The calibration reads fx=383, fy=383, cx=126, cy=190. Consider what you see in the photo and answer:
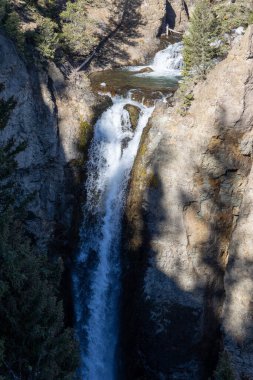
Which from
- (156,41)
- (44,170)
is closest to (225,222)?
(44,170)

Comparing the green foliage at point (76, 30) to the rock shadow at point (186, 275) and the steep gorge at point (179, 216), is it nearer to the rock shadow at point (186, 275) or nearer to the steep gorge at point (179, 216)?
the steep gorge at point (179, 216)

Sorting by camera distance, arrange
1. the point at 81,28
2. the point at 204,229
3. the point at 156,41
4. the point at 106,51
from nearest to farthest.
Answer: the point at 204,229 < the point at 81,28 < the point at 106,51 < the point at 156,41

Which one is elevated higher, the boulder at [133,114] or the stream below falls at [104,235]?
the boulder at [133,114]

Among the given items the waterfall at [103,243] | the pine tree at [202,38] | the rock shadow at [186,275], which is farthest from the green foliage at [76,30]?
the rock shadow at [186,275]

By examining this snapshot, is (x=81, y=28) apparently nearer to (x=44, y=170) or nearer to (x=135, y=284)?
(x=44, y=170)

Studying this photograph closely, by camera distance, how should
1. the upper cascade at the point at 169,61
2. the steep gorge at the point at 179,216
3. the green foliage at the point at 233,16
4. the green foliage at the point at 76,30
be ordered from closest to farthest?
the steep gorge at the point at 179,216 < the green foliage at the point at 233,16 < the green foliage at the point at 76,30 < the upper cascade at the point at 169,61

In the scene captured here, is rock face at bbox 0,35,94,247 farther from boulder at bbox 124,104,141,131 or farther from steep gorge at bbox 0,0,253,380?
boulder at bbox 124,104,141,131

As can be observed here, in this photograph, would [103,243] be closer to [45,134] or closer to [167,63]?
[45,134]
